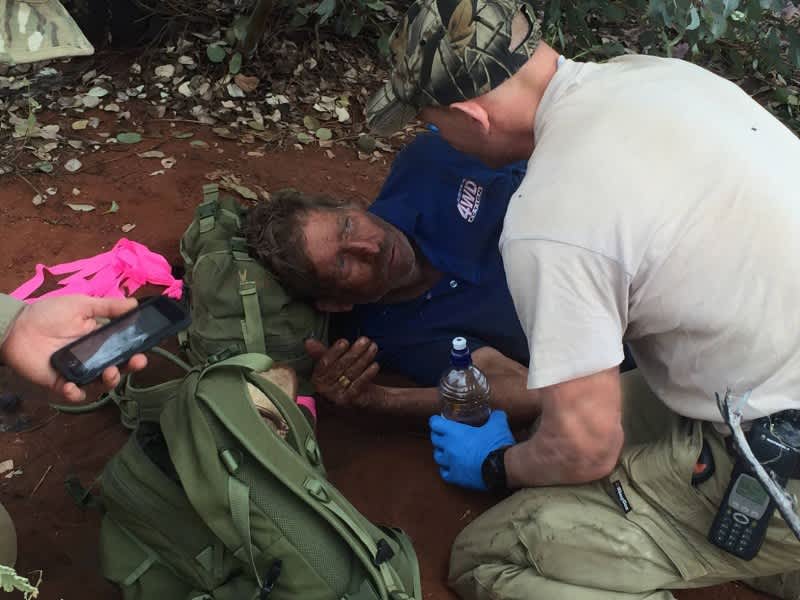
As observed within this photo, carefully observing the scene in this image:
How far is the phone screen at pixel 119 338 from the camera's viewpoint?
1.92 m

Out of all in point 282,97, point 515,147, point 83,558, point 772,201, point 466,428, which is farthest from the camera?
point 282,97

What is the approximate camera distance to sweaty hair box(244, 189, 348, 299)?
2883mm

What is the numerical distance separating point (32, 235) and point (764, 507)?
10.6 ft

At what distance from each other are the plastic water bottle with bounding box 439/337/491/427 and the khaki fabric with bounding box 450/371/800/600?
1.77ft

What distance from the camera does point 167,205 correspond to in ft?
12.7

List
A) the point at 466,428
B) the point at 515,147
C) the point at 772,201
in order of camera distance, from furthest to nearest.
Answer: the point at 466,428 → the point at 515,147 → the point at 772,201

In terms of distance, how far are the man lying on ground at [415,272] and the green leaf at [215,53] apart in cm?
197

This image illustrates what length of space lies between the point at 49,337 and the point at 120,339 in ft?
0.55

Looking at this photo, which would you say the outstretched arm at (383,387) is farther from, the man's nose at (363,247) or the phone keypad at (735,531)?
the phone keypad at (735,531)

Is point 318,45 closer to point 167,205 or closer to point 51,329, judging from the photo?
point 167,205

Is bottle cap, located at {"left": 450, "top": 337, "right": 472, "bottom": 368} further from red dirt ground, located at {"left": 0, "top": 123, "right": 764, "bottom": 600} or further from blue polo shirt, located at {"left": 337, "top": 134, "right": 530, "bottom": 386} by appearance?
red dirt ground, located at {"left": 0, "top": 123, "right": 764, "bottom": 600}

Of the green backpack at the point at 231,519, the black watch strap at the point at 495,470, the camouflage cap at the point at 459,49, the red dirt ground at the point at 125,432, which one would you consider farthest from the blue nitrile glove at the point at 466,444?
the camouflage cap at the point at 459,49

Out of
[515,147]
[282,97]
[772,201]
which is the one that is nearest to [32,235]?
[282,97]

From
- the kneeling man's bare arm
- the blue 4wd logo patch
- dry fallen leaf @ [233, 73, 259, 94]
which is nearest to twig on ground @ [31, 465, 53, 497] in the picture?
the kneeling man's bare arm
